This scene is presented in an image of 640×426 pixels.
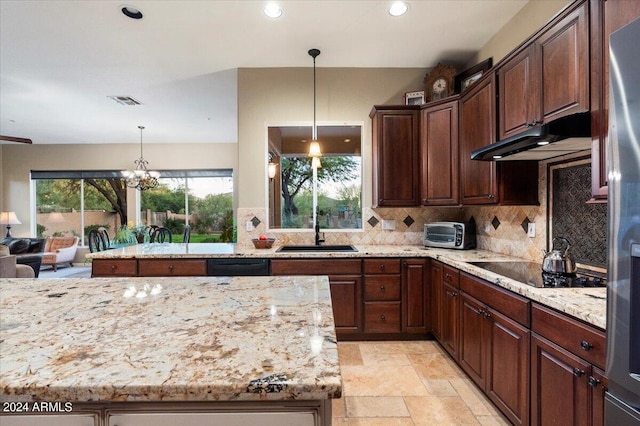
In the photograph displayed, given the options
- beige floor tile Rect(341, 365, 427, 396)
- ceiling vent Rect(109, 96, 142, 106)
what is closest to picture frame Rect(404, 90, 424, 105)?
beige floor tile Rect(341, 365, 427, 396)

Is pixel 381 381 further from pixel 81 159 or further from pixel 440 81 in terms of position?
pixel 81 159

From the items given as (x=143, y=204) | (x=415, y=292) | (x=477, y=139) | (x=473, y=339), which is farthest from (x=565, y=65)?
(x=143, y=204)

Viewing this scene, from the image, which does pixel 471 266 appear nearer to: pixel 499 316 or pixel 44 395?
pixel 499 316

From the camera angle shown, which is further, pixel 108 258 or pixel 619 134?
pixel 108 258

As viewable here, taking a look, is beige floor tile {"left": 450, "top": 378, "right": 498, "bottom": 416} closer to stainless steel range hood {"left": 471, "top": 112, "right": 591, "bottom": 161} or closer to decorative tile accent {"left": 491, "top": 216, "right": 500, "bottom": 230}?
decorative tile accent {"left": 491, "top": 216, "right": 500, "bottom": 230}

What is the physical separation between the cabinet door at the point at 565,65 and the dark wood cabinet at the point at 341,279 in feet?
6.24

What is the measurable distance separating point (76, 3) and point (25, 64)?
1.65m

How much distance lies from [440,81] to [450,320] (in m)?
2.43

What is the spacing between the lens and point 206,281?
1646 mm

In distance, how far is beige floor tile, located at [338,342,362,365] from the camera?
269 cm

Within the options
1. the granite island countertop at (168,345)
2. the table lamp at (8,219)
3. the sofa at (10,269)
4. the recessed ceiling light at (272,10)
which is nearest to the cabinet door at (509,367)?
the granite island countertop at (168,345)

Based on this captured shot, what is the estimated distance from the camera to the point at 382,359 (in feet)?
8.96

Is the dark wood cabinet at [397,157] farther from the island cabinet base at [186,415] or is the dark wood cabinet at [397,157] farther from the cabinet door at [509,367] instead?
the island cabinet base at [186,415]

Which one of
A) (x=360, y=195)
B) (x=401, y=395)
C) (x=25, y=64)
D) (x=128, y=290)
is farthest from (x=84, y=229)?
(x=401, y=395)
